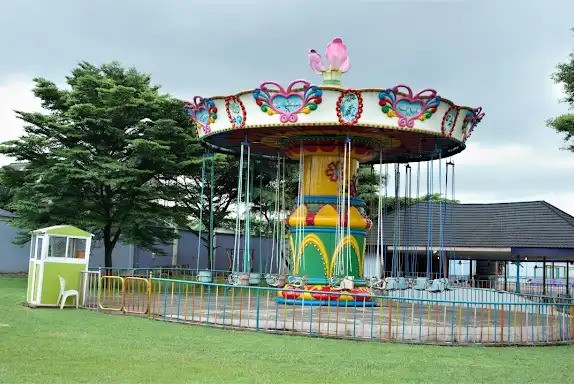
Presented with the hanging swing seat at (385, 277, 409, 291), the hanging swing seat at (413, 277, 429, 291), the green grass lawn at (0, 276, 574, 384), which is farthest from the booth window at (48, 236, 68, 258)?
the hanging swing seat at (413, 277, 429, 291)

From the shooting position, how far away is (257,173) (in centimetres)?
2661

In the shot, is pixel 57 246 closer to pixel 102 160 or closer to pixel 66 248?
pixel 66 248

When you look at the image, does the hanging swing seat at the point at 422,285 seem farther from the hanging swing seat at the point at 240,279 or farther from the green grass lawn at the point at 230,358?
the green grass lawn at the point at 230,358

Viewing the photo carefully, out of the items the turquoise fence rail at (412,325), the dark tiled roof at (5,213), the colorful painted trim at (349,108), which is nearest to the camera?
the turquoise fence rail at (412,325)

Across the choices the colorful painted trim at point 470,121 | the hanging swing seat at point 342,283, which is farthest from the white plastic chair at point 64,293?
the colorful painted trim at point 470,121

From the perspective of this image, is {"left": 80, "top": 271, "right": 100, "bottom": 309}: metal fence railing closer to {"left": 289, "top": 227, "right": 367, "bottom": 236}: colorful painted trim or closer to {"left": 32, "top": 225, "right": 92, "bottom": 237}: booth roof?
{"left": 32, "top": 225, "right": 92, "bottom": 237}: booth roof

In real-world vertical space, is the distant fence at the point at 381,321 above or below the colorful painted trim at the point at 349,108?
below

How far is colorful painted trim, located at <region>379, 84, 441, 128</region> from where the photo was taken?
43.0ft

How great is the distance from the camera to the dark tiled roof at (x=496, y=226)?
2344 centimetres

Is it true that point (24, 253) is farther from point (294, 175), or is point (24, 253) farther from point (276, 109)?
point (276, 109)

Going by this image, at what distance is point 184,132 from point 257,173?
12.0 ft

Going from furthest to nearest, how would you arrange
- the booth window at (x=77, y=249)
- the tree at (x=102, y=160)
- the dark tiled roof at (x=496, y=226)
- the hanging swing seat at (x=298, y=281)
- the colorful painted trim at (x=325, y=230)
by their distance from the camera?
the dark tiled roof at (x=496, y=226) < the tree at (x=102, y=160) < the colorful painted trim at (x=325, y=230) < the hanging swing seat at (x=298, y=281) < the booth window at (x=77, y=249)

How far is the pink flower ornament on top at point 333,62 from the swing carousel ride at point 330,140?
0.07 ft

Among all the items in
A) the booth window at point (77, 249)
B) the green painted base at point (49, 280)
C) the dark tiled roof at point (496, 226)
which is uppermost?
the dark tiled roof at point (496, 226)
